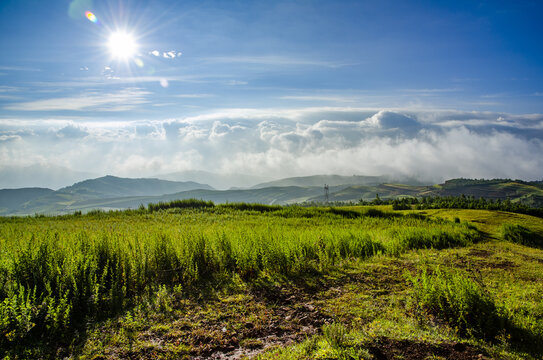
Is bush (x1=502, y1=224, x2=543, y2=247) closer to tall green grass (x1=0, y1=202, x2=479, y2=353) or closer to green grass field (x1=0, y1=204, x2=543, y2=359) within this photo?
green grass field (x1=0, y1=204, x2=543, y2=359)

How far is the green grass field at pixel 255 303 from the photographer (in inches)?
155

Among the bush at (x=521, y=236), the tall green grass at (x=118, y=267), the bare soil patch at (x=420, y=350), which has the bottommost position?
the bush at (x=521, y=236)

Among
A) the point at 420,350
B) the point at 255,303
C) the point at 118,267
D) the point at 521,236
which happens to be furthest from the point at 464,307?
the point at 521,236

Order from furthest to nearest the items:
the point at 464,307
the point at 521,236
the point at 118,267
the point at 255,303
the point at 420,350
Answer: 1. the point at 521,236
2. the point at 118,267
3. the point at 255,303
4. the point at 464,307
5. the point at 420,350

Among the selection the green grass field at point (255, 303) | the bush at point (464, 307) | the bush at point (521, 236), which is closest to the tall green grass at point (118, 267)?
the green grass field at point (255, 303)

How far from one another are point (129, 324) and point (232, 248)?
342 cm

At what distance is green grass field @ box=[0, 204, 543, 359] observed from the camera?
3.94m

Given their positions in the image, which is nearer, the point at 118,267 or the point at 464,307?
the point at 464,307

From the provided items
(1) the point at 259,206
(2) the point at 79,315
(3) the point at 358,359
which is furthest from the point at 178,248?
(1) the point at 259,206

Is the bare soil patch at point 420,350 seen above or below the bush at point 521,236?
above

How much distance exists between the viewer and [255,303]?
5453mm

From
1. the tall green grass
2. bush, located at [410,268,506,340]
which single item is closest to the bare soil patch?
bush, located at [410,268,506,340]

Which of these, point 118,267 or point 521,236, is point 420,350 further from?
point 521,236

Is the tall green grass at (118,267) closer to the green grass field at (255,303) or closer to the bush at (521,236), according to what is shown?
the green grass field at (255,303)
